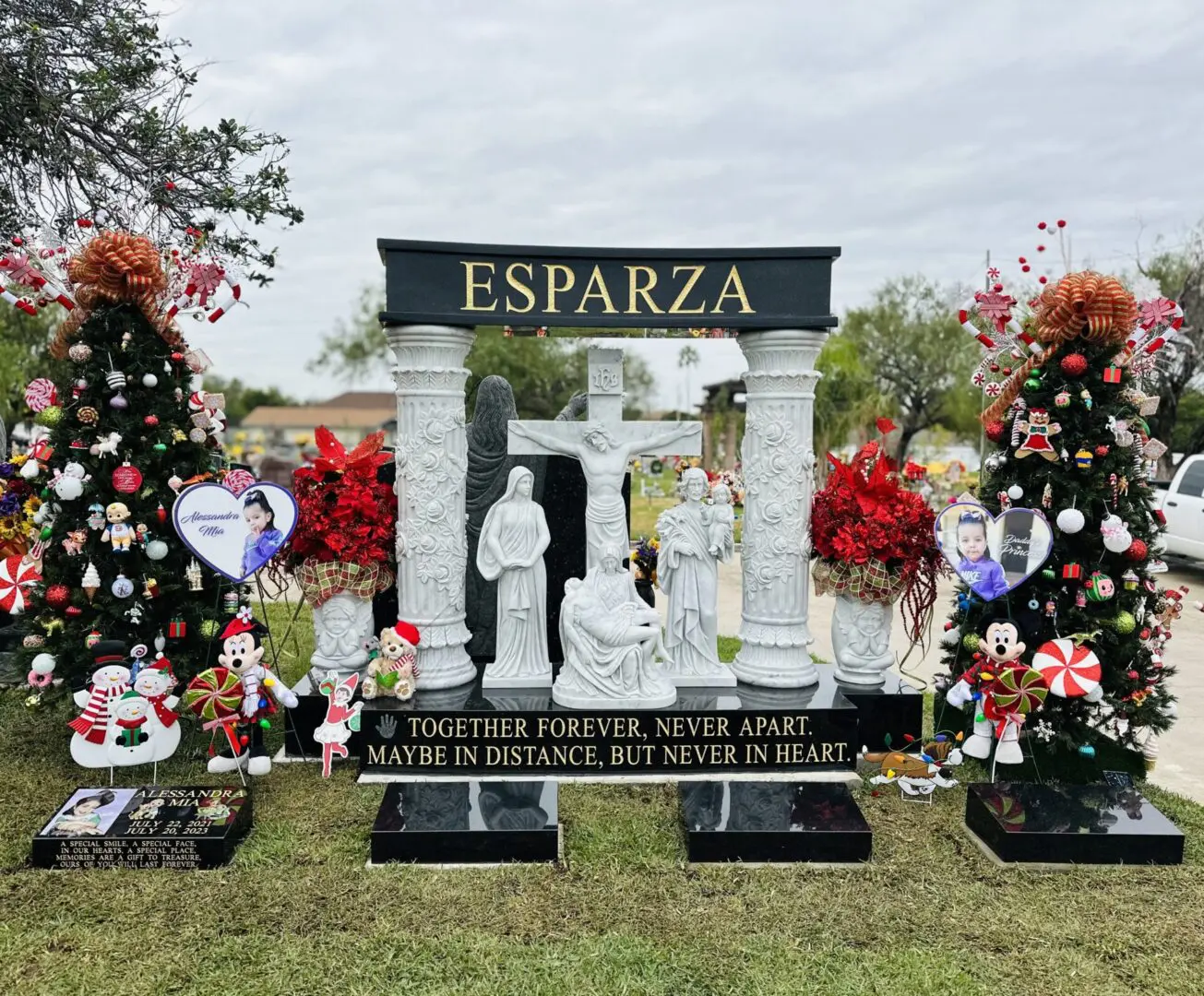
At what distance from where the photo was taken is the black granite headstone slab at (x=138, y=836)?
4.68 m

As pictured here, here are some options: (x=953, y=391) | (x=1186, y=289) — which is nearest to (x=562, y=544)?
(x=1186, y=289)

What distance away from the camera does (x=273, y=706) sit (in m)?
5.84

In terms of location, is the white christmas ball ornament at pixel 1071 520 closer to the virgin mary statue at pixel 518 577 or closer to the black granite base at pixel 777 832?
the black granite base at pixel 777 832

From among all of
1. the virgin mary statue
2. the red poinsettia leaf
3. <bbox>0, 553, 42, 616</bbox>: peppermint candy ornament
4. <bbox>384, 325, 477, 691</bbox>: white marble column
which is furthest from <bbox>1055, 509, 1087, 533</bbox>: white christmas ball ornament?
<bbox>0, 553, 42, 616</bbox>: peppermint candy ornament

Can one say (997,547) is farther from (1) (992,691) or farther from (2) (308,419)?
(2) (308,419)

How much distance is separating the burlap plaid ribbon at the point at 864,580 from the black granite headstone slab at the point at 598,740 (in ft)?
2.94

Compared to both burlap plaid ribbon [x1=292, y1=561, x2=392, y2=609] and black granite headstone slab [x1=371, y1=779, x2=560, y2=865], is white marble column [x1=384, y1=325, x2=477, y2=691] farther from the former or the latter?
black granite headstone slab [x1=371, y1=779, x2=560, y2=865]

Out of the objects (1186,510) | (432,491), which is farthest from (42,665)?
(1186,510)

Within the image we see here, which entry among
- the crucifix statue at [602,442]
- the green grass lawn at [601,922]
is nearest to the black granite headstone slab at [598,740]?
the green grass lawn at [601,922]

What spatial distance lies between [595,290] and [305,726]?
3.57 m

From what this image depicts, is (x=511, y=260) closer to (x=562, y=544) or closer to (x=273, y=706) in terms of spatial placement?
(x=562, y=544)

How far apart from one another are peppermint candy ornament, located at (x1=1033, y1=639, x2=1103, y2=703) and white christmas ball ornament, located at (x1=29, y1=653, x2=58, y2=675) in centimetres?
624

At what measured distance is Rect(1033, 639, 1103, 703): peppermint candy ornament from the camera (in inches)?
217

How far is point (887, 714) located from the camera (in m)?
6.30
